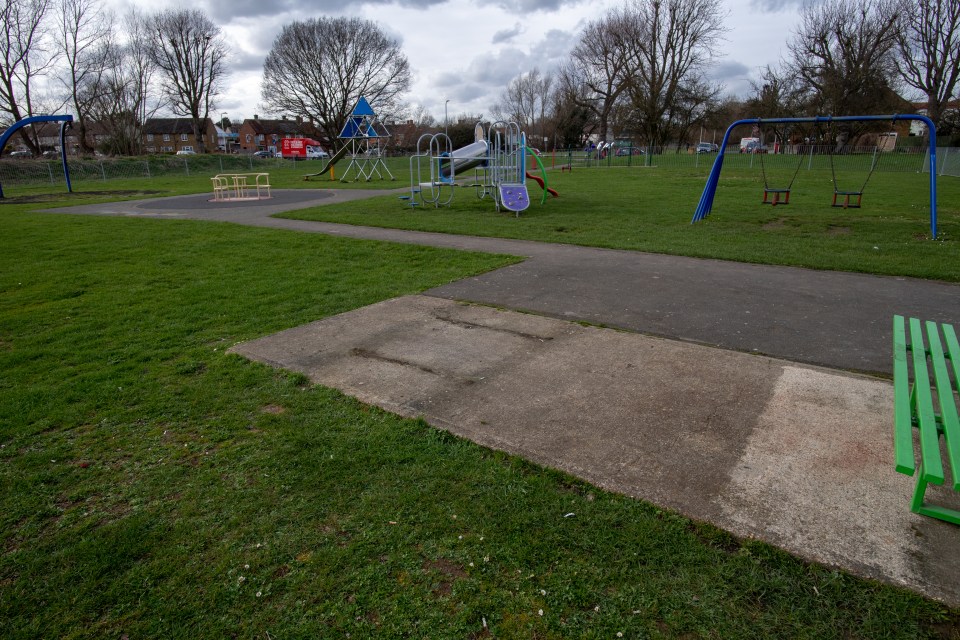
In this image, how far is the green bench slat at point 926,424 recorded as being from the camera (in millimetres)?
2162

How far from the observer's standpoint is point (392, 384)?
4.12m

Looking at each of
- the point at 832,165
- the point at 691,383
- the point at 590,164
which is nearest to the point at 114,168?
the point at 590,164

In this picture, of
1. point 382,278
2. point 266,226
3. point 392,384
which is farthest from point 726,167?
point 392,384

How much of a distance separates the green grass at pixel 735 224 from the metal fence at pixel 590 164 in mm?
13349

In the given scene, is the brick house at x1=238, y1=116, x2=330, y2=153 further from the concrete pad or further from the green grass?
the concrete pad

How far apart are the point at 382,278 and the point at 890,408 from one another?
18.7 feet

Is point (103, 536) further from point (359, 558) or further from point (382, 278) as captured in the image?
point (382, 278)

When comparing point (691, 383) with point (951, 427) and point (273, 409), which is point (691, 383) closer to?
point (951, 427)

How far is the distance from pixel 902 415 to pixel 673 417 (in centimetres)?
121

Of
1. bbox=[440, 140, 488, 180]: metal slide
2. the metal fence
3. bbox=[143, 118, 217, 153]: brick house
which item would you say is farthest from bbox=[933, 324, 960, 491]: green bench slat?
bbox=[143, 118, 217, 153]: brick house

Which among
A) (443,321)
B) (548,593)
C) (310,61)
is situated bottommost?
(548,593)

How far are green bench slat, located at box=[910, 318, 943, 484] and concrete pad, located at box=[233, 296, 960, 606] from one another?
0.38m

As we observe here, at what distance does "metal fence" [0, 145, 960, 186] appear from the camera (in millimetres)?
31656

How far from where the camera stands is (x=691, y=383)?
13.3 feet
